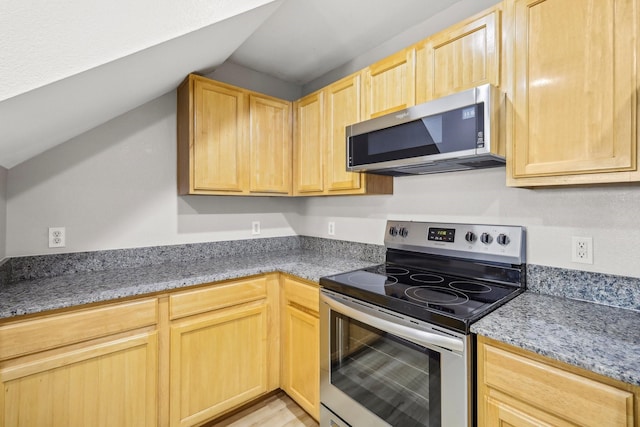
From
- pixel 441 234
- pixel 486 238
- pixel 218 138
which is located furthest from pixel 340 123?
pixel 486 238

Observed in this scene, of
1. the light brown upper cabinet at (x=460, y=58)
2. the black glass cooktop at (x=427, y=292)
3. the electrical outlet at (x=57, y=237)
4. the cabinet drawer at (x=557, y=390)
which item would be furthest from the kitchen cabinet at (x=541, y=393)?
the electrical outlet at (x=57, y=237)

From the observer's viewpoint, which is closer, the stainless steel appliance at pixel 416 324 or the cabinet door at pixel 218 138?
the stainless steel appliance at pixel 416 324

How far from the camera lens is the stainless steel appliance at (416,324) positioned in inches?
41.6

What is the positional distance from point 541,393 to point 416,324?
1.34ft

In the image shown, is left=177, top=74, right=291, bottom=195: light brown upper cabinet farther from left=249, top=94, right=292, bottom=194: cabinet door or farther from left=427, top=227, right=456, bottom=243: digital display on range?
left=427, top=227, right=456, bottom=243: digital display on range

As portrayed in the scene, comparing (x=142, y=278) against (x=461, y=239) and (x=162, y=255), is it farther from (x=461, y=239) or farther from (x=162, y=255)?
(x=461, y=239)

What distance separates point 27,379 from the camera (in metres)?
1.21

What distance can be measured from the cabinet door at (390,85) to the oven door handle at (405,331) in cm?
113

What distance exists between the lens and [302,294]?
181cm

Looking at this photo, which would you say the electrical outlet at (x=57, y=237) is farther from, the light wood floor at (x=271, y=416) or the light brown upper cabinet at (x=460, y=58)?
the light brown upper cabinet at (x=460, y=58)

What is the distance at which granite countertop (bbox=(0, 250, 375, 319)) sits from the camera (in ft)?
4.21

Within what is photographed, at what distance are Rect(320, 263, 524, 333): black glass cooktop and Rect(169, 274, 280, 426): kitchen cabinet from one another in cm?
56

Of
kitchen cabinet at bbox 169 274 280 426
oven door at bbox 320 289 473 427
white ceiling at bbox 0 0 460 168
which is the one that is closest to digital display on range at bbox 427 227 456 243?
oven door at bbox 320 289 473 427

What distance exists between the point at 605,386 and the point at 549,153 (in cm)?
79
